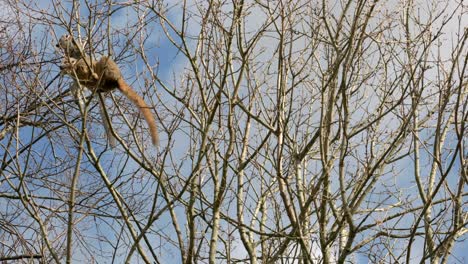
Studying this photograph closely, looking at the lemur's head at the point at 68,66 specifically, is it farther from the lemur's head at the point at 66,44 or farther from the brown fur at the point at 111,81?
the brown fur at the point at 111,81

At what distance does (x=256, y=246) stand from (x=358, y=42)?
1.80 meters

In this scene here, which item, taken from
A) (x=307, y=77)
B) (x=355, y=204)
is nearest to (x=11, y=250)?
(x=307, y=77)

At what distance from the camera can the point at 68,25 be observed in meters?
5.13

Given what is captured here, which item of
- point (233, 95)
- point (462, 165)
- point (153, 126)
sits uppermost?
point (153, 126)

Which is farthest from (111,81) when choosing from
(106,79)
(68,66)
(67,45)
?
(67,45)

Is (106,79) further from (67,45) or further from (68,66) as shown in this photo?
(67,45)

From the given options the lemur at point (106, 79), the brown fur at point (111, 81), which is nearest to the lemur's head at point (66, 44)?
the lemur at point (106, 79)

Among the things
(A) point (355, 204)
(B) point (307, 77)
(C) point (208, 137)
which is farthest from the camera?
(B) point (307, 77)

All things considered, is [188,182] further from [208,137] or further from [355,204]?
[355,204]

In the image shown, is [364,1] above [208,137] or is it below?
above

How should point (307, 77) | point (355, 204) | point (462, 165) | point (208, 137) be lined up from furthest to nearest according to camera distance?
point (307, 77), point (208, 137), point (355, 204), point (462, 165)

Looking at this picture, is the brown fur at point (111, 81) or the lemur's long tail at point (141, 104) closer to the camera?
the brown fur at point (111, 81)

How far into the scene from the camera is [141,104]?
7105 millimetres

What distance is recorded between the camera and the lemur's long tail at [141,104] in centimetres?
662
